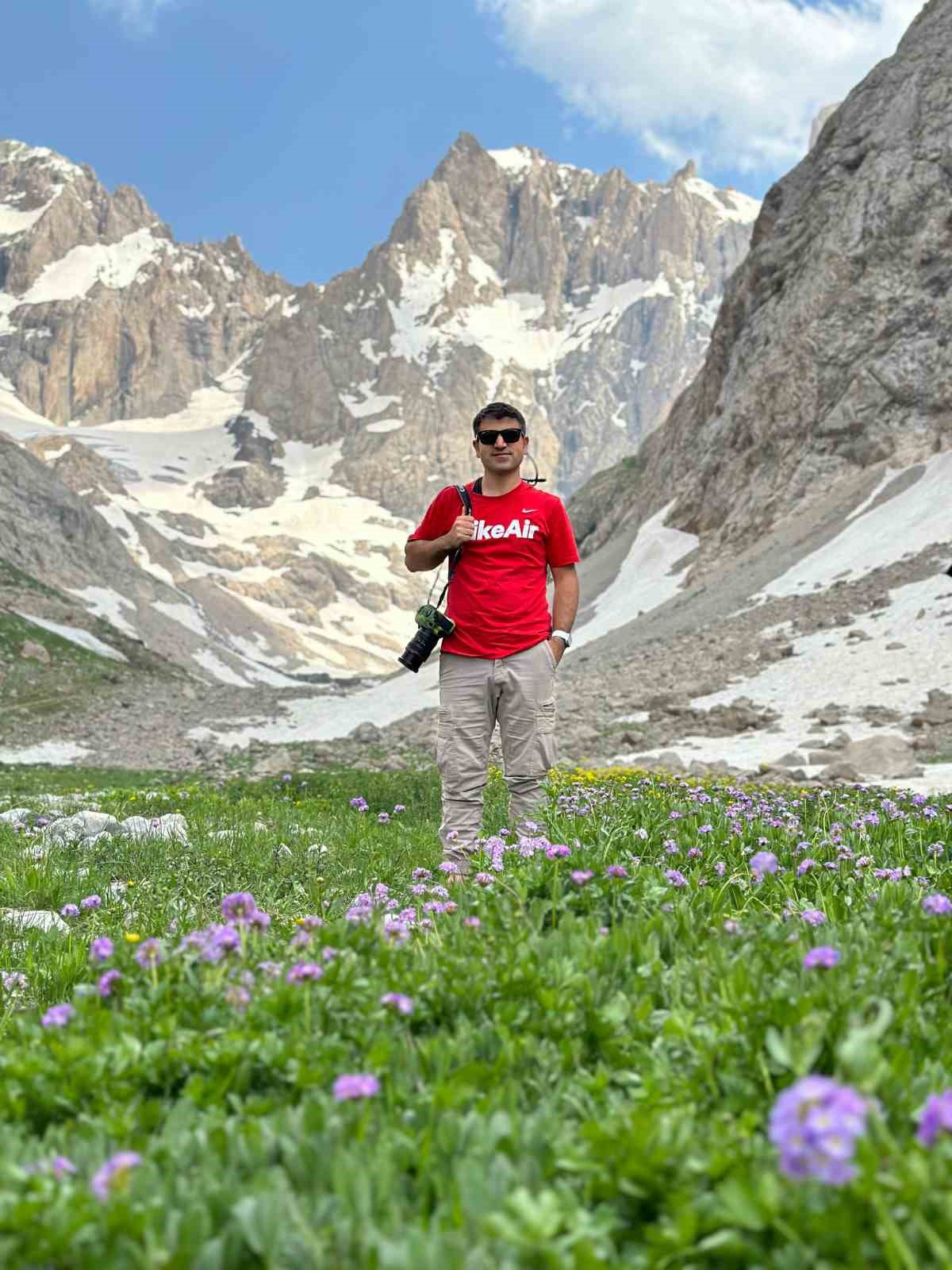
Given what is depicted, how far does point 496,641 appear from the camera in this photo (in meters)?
7.04

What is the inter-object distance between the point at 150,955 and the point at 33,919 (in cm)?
351

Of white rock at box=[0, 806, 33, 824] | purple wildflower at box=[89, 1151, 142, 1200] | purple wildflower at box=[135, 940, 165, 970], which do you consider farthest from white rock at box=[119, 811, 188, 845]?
purple wildflower at box=[89, 1151, 142, 1200]

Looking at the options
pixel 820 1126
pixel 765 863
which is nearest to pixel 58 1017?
pixel 820 1126

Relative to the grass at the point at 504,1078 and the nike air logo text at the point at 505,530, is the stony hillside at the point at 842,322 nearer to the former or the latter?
the nike air logo text at the point at 505,530

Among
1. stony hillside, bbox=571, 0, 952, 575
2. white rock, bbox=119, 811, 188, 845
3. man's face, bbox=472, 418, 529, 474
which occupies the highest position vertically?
stony hillside, bbox=571, 0, 952, 575

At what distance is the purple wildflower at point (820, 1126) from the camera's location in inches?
61.2

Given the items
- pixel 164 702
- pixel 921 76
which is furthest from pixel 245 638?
pixel 921 76

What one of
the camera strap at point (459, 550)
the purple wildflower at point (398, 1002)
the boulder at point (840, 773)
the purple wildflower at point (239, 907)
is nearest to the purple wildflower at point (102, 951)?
the purple wildflower at point (239, 907)

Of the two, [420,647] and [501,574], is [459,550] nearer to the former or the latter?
[501,574]

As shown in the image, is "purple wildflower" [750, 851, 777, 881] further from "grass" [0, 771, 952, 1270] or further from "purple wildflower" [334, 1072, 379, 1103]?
"purple wildflower" [334, 1072, 379, 1103]

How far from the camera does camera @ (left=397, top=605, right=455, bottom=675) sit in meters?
6.97

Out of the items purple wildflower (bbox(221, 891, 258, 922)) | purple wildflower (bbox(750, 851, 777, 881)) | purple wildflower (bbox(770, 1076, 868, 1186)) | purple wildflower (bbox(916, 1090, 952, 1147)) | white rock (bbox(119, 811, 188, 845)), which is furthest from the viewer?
white rock (bbox(119, 811, 188, 845))

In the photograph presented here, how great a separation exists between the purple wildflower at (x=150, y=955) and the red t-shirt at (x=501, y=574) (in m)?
3.94

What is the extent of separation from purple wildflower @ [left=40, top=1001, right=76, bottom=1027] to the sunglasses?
4.85m
